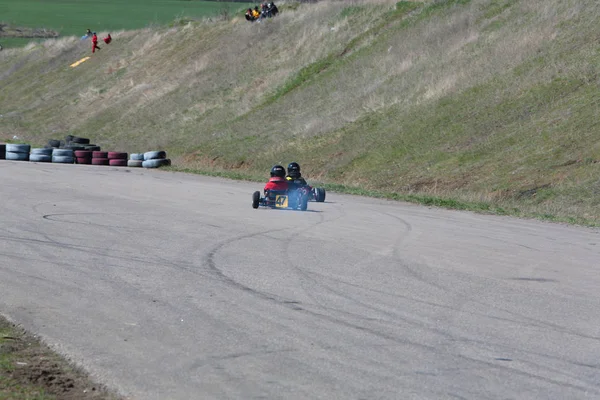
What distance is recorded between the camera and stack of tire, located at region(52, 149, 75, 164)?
107 ft

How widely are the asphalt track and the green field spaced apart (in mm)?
62452

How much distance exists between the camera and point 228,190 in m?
23.2

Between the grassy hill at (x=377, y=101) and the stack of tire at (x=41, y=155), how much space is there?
195 inches

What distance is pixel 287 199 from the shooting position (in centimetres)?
1894

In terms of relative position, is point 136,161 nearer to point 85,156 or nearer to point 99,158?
point 99,158

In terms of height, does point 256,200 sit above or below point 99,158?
below

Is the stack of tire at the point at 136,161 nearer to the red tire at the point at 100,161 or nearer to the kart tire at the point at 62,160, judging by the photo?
the red tire at the point at 100,161

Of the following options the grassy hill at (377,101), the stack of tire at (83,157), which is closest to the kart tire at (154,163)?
the grassy hill at (377,101)

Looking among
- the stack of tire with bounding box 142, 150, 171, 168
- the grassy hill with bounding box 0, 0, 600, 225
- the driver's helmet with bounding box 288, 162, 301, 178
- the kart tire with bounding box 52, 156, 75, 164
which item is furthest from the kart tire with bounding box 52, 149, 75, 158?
the driver's helmet with bounding box 288, 162, 301, 178

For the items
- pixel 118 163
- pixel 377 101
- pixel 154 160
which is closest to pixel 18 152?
pixel 118 163

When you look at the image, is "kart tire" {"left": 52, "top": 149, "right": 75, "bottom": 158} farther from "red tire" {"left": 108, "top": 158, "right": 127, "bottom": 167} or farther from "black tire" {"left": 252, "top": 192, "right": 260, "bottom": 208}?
"black tire" {"left": 252, "top": 192, "right": 260, "bottom": 208}

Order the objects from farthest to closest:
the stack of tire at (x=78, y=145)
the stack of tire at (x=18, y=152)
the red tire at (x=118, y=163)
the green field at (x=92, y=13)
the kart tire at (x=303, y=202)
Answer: the green field at (x=92, y=13) → the stack of tire at (x=78, y=145) → the stack of tire at (x=18, y=152) → the red tire at (x=118, y=163) → the kart tire at (x=303, y=202)

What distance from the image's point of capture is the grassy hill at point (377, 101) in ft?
79.5

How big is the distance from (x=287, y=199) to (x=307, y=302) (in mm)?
9499
